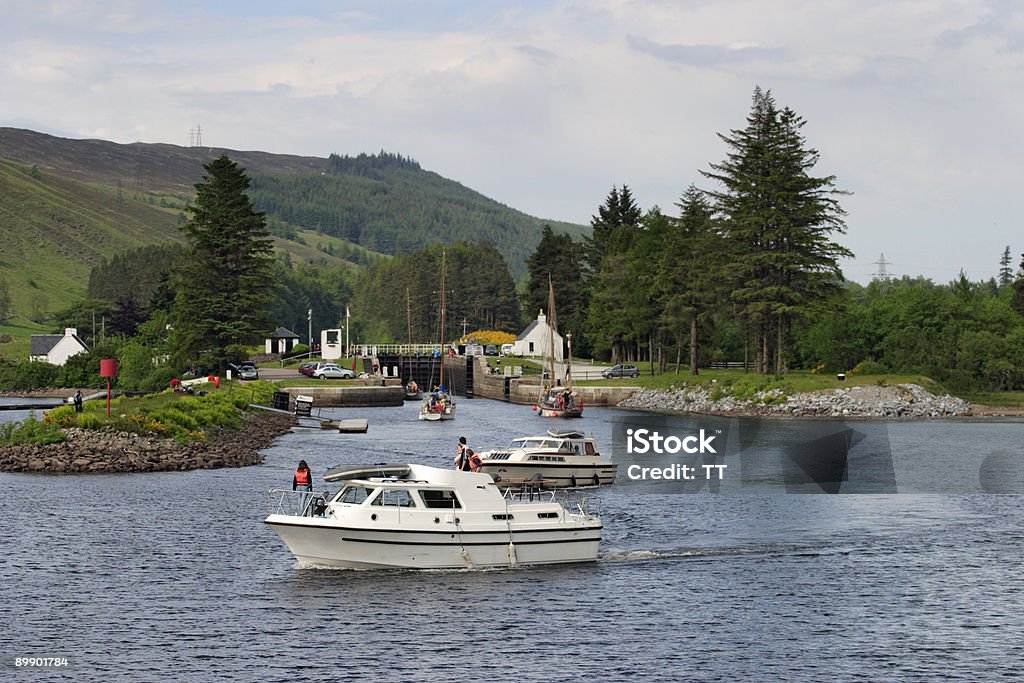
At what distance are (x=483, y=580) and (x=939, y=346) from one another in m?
95.4

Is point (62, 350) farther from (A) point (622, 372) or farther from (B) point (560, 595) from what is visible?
(B) point (560, 595)

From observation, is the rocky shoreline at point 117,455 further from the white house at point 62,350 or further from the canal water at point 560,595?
the white house at point 62,350

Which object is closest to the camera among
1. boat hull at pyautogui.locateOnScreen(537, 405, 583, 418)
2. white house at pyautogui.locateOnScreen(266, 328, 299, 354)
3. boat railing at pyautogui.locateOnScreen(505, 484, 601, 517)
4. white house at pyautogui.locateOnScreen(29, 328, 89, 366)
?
boat railing at pyautogui.locateOnScreen(505, 484, 601, 517)

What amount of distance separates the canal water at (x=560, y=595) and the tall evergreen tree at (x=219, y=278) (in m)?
61.0

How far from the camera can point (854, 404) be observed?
106 meters

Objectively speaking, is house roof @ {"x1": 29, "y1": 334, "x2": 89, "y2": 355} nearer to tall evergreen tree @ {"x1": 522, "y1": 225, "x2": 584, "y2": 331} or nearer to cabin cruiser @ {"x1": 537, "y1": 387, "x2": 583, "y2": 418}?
tall evergreen tree @ {"x1": 522, "y1": 225, "x2": 584, "y2": 331}

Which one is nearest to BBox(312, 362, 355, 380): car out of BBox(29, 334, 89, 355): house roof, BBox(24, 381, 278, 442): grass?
BBox(24, 381, 278, 442): grass

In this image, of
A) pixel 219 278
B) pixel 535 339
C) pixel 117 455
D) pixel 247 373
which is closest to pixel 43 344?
pixel 247 373

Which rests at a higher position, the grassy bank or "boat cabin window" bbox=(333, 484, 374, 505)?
the grassy bank

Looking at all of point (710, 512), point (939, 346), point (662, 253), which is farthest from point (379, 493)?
point (662, 253)

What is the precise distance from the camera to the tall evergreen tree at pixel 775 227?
116 m

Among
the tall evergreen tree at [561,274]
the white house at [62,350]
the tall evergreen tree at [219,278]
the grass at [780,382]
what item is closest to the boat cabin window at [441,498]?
the grass at [780,382]

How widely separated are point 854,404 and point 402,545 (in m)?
75.7

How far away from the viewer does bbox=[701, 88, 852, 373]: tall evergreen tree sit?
4579 inches
